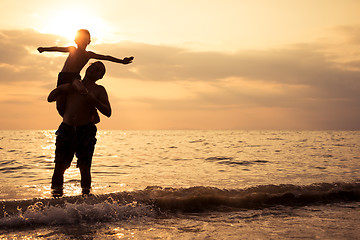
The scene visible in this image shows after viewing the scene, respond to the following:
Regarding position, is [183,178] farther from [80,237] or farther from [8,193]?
[80,237]

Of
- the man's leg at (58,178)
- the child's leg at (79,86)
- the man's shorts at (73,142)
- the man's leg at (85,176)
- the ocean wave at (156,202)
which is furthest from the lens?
the man's leg at (85,176)

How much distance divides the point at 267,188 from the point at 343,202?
1326mm

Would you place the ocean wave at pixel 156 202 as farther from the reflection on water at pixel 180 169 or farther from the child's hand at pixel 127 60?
the child's hand at pixel 127 60

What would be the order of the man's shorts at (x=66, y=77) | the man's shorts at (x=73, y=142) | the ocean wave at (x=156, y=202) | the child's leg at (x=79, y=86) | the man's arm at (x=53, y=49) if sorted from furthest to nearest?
1. the man's shorts at (x=73, y=142)
2. the man's shorts at (x=66, y=77)
3. the man's arm at (x=53, y=49)
4. the child's leg at (x=79, y=86)
5. the ocean wave at (x=156, y=202)

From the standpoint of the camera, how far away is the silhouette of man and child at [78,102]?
5.26m

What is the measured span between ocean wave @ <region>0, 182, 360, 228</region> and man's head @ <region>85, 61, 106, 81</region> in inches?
74.0

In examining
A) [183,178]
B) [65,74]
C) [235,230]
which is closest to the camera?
[235,230]

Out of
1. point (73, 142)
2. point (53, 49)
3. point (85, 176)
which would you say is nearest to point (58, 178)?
point (85, 176)

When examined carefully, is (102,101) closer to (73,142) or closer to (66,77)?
(66,77)

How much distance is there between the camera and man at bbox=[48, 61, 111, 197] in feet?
17.5

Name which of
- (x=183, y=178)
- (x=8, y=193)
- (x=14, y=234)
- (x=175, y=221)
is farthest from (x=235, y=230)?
(x=183, y=178)

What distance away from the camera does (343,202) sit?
6148 mm

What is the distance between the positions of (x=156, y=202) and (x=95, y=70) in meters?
2.29

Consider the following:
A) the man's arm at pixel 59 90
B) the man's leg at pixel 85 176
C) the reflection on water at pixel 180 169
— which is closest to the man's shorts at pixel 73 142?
the man's leg at pixel 85 176
